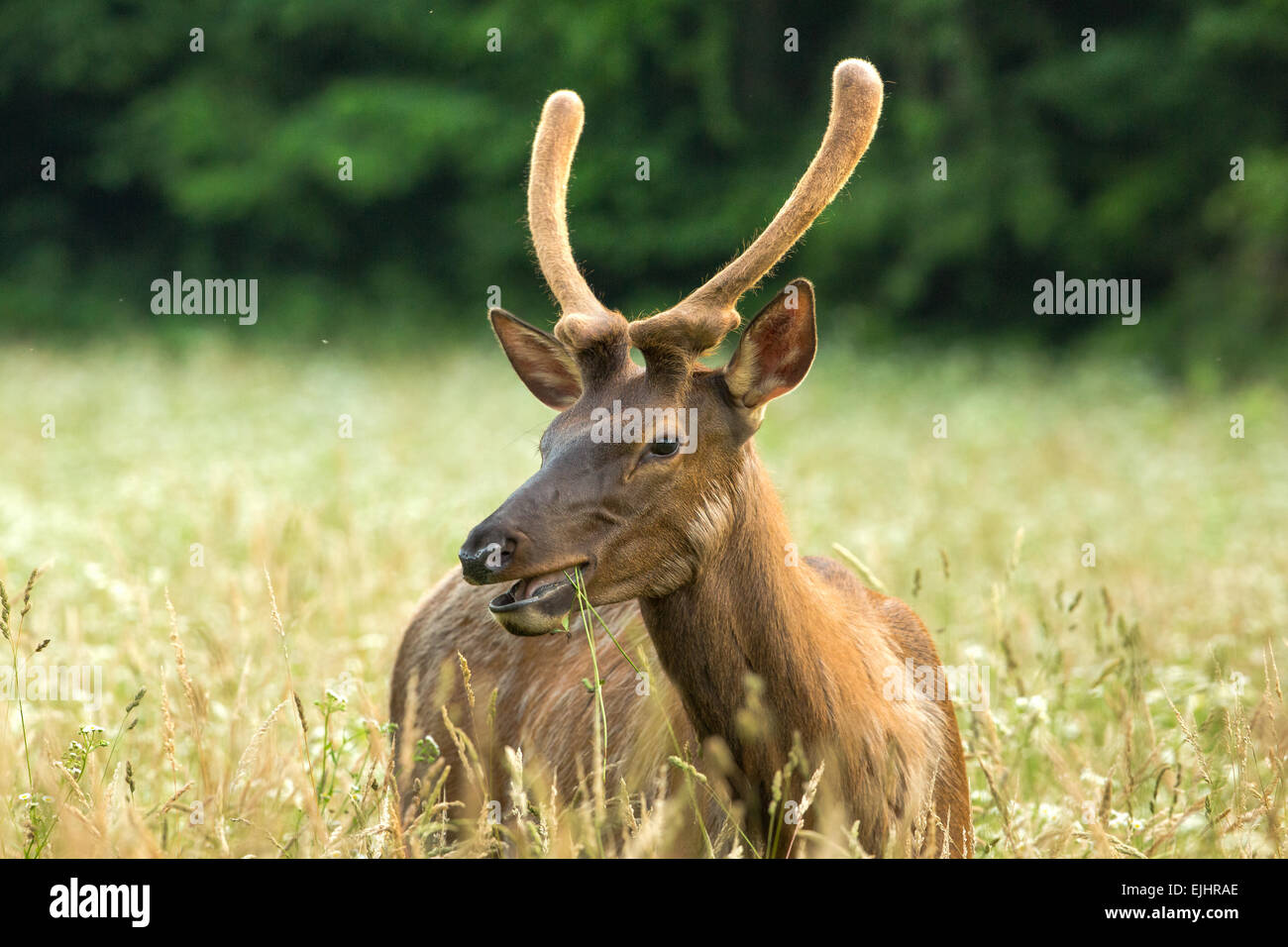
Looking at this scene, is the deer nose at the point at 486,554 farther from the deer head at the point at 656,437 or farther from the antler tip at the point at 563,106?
the antler tip at the point at 563,106

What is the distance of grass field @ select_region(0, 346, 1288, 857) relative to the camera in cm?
301

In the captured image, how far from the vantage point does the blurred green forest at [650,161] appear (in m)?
16.1

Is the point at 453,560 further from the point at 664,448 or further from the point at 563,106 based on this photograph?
the point at 664,448

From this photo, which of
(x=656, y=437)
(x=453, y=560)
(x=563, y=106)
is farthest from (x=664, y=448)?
(x=453, y=560)

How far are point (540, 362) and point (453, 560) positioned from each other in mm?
3386

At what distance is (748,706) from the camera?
2713 millimetres

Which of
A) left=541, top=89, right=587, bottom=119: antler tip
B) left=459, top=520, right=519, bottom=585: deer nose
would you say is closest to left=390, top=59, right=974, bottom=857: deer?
left=459, top=520, right=519, bottom=585: deer nose

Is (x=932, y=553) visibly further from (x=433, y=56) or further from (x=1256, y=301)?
(x=433, y=56)

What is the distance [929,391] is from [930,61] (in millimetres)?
5858

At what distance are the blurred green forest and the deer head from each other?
11.5 m

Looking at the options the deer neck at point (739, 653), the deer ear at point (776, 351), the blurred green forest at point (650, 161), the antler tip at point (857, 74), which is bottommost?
the deer neck at point (739, 653)

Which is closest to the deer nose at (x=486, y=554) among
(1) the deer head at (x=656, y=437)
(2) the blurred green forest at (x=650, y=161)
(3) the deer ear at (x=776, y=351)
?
(1) the deer head at (x=656, y=437)

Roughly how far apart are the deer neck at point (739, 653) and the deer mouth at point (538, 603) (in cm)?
20

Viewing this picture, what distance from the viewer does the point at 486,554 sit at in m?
2.53
